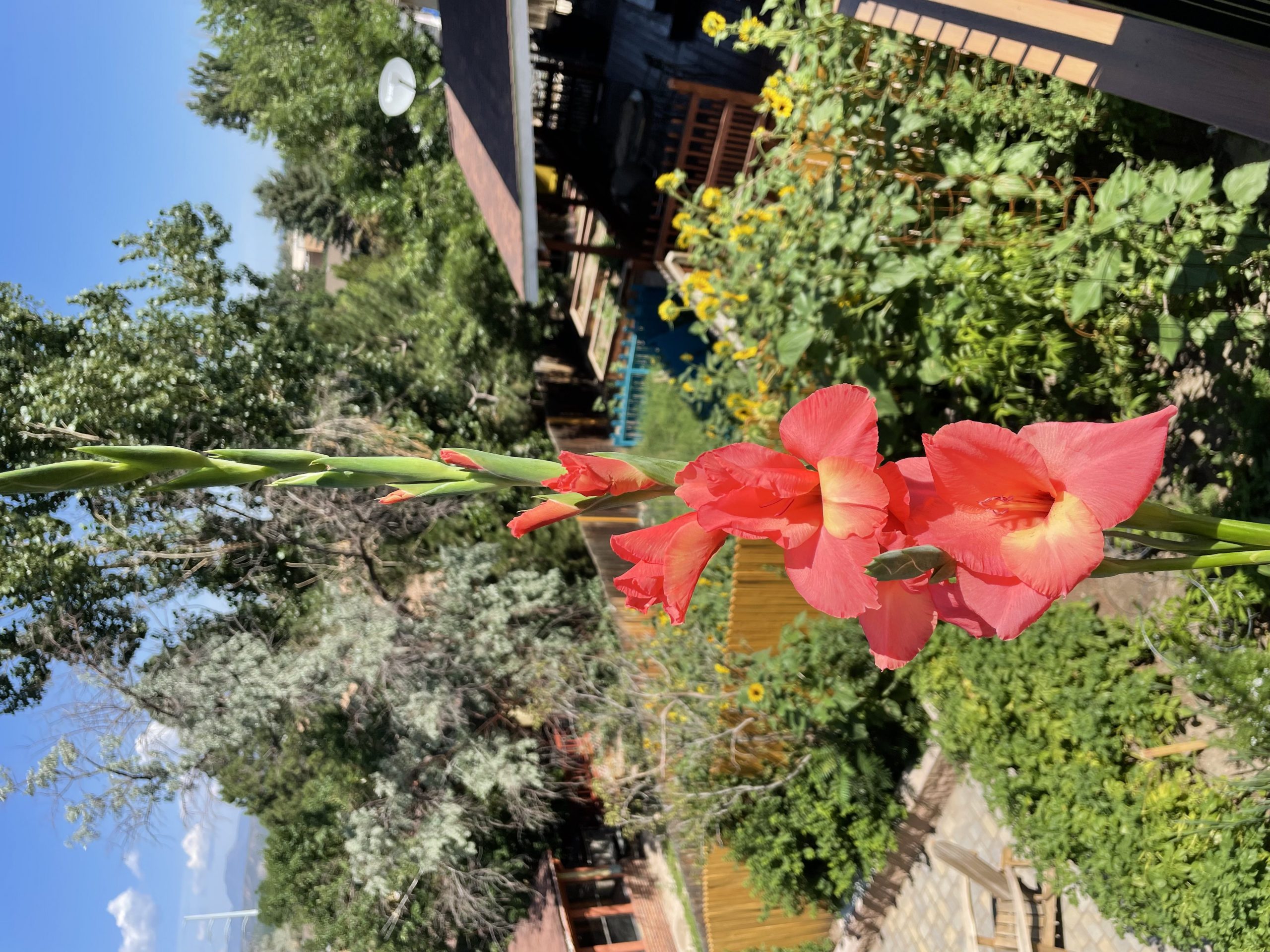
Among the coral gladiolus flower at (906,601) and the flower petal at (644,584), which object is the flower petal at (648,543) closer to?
the flower petal at (644,584)

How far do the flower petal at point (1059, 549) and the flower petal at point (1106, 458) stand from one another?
0.04 feet

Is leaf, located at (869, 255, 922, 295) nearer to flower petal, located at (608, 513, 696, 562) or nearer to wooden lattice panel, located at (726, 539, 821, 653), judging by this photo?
wooden lattice panel, located at (726, 539, 821, 653)

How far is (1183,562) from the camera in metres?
0.83

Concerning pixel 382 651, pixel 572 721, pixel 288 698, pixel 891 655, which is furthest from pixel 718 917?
pixel 891 655

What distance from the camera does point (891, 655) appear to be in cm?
92

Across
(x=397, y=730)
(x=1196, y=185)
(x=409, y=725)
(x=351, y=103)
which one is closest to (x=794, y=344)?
(x=1196, y=185)

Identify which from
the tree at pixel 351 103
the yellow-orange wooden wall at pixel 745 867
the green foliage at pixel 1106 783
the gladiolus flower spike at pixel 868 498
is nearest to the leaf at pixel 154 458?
the gladiolus flower spike at pixel 868 498

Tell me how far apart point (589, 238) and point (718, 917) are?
6.45 m

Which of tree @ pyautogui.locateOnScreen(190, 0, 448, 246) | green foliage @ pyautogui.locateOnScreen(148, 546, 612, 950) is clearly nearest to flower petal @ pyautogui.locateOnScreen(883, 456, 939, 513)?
green foliage @ pyautogui.locateOnScreen(148, 546, 612, 950)

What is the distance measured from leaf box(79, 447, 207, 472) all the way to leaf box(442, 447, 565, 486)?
25 centimetres

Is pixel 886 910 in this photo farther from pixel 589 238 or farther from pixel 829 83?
pixel 589 238

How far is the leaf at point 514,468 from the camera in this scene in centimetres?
85

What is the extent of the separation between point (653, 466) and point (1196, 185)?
2.47 m

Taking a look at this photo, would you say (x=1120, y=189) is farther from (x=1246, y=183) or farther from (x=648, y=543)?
(x=648, y=543)
